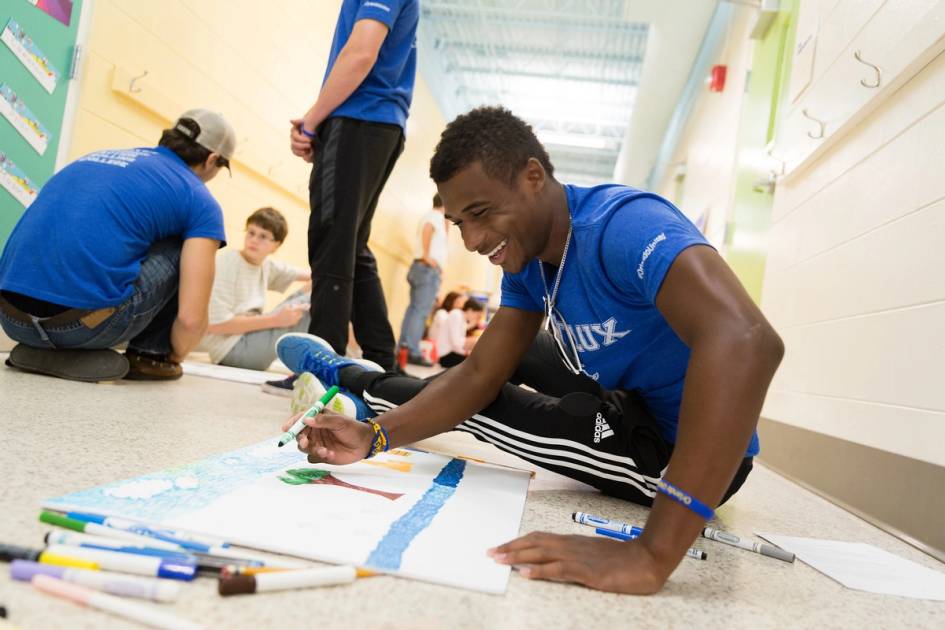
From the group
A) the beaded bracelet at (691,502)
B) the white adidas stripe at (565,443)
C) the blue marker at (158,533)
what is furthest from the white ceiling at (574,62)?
the blue marker at (158,533)

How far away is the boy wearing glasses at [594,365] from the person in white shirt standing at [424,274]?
440cm

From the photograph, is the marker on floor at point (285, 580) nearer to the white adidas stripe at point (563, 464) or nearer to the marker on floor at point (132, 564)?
the marker on floor at point (132, 564)

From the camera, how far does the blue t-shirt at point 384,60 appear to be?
2.09 m

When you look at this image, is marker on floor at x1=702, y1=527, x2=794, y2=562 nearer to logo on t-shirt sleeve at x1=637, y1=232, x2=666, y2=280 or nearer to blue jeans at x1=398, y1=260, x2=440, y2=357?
logo on t-shirt sleeve at x1=637, y1=232, x2=666, y2=280

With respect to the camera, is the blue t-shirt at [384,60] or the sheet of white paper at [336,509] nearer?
the sheet of white paper at [336,509]

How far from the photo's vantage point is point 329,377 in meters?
1.80

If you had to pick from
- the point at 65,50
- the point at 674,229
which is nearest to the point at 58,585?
the point at 674,229

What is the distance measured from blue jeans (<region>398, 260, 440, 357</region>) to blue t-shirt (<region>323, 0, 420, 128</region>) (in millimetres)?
3821

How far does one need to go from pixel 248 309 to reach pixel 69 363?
1346 mm

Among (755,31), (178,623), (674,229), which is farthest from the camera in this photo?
(755,31)

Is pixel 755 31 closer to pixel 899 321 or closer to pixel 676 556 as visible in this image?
pixel 899 321

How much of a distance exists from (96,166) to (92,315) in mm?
436

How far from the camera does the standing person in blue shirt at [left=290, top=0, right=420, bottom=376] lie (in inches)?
81.7

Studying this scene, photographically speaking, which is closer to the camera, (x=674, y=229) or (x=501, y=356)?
(x=674, y=229)
